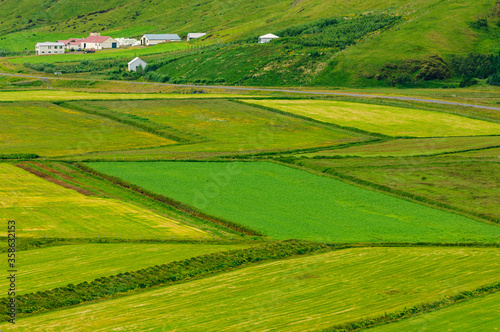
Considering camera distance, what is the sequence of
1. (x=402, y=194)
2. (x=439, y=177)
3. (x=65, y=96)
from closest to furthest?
1. (x=402, y=194)
2. (x=439, y=177)
3. (x=65, y=96)

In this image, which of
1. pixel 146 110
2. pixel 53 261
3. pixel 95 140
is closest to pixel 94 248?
pixel 53 261

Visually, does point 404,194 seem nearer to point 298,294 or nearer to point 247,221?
point 247,221

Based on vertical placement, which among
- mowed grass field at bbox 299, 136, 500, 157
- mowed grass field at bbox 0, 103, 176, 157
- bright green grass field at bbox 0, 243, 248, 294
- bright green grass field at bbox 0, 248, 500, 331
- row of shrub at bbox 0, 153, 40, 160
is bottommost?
bright green grass field at bbox 0, 248, 500, 331

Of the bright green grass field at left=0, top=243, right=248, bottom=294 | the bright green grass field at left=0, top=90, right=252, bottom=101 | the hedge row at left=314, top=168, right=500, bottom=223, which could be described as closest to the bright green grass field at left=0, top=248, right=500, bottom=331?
the bright green grass field at left=0, top=243, right=248, bottom=294

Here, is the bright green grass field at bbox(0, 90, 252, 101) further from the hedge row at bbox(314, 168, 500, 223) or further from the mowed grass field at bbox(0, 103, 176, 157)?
the hedge row at bbox(314, 168, 500, 223)

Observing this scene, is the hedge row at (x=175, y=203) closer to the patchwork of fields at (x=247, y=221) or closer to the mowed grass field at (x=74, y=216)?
the patchwork of fields at (x=247, y=221)

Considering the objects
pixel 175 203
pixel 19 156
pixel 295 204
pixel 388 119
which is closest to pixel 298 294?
pixel 295 204

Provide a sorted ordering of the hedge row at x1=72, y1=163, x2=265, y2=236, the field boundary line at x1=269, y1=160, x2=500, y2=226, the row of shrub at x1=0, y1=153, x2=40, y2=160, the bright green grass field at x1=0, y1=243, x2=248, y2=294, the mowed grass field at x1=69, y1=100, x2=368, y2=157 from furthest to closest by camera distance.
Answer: the mowed grass field at x1=69, y1=100, x2=368, y2=157 → the row of shrub at x1=0, y1=153, x2=40, y2=160 → the field boundary line at x1=269, y1=160, x2=500, y2=226 → the hedge row at x1=72, y1=163, x2=265, y2=236 → the bright green grass field at x1=0, y1=243, x2=248, y2=294
